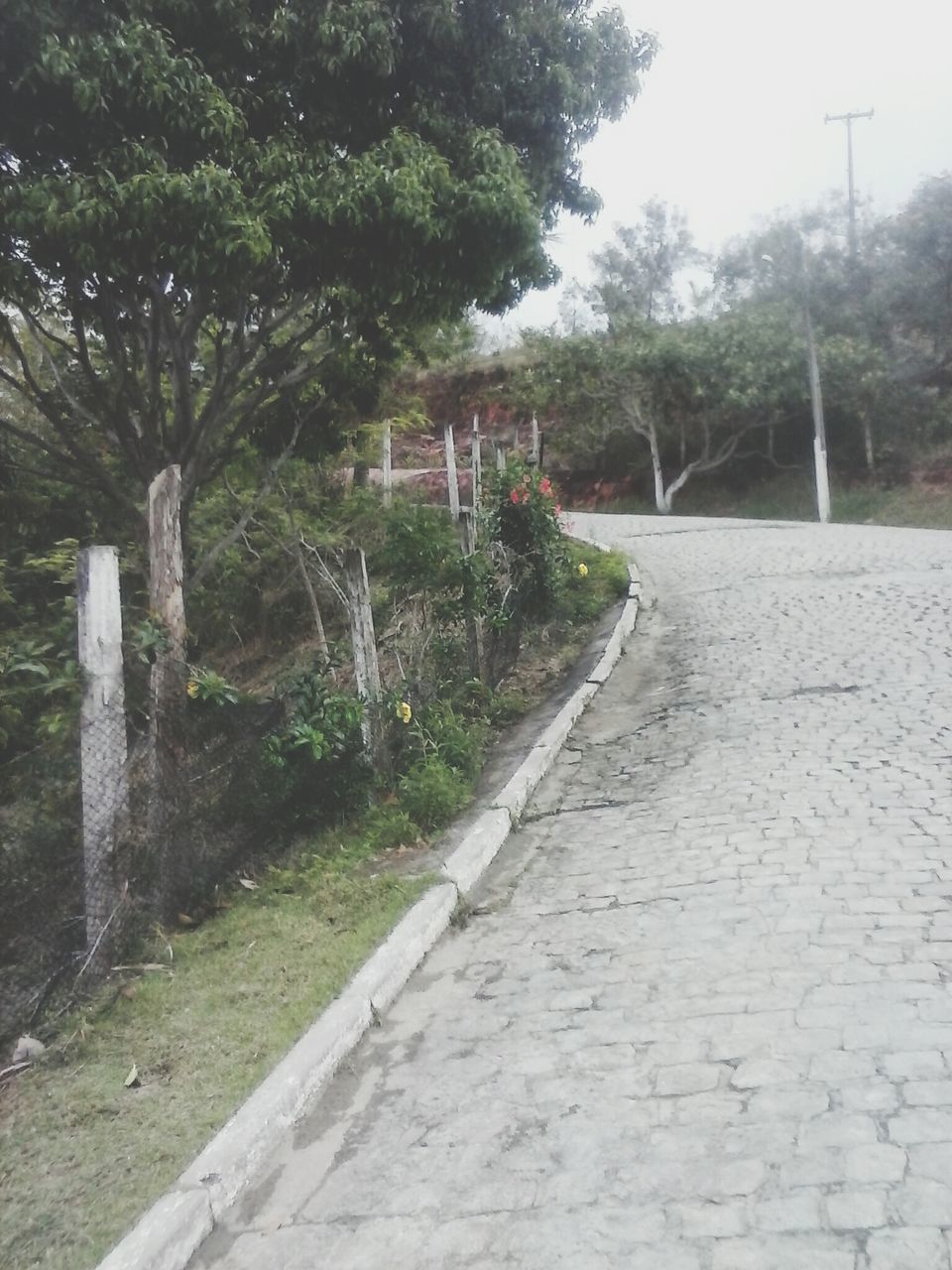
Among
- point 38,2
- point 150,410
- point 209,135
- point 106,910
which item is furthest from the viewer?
point 150,410

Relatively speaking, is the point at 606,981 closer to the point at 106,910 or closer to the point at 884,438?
the point at 106,910

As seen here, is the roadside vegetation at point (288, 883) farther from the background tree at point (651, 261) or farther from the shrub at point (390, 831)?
the background tree at point (651, 261)

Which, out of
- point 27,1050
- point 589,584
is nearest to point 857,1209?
point 27,1050

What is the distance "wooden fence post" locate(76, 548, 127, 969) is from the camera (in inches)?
193

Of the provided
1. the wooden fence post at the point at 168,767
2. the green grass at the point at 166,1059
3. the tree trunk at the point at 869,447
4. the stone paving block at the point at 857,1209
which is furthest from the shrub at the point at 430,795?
the tree trunk at the point at 869,447

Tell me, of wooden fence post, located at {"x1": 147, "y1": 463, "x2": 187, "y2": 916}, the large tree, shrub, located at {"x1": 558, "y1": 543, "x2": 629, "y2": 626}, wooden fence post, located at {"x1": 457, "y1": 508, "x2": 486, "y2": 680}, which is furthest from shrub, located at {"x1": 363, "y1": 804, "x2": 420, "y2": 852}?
shrub, located at {"x1": 558, "y1": 543, "x2": 629, "y2": 626}

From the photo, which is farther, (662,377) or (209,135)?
(662,377)

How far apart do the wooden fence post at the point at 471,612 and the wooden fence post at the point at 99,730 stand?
11.2 ft

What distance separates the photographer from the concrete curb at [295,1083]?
2967 mm

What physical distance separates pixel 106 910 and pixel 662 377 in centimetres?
3145

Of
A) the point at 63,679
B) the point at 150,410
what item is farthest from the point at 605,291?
the point at 63,679

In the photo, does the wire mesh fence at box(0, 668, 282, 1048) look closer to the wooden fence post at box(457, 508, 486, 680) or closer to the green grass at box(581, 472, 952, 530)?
the wooden fence post at box(457, 508, 486, 680)

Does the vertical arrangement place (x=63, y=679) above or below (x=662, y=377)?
below

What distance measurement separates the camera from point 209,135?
683 cm
